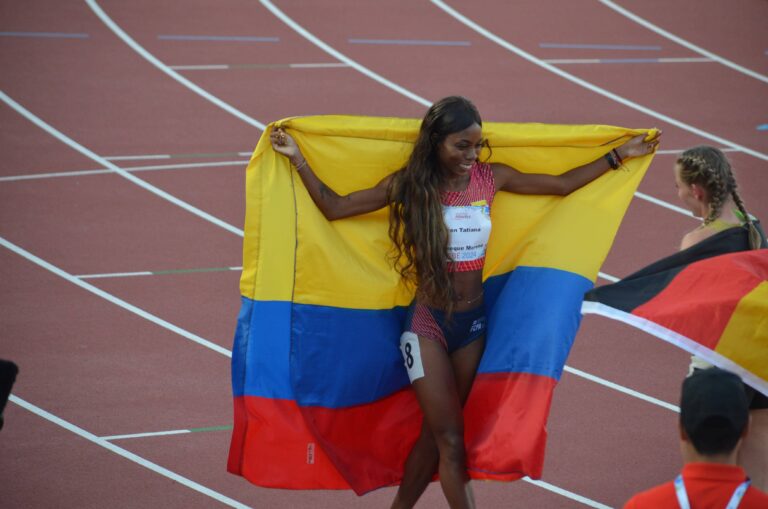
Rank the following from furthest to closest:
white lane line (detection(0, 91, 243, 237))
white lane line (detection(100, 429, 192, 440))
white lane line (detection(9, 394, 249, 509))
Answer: white lane line (detection(0, 91, 243, 237))
white lane line (detection(100, 429, 192, 440))
white lane line (detection(9, 394, 249, 509))

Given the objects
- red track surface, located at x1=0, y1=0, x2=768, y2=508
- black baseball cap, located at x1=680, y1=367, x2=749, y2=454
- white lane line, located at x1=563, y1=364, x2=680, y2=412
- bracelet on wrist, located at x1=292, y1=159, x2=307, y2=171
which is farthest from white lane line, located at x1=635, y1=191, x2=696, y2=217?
black baseball cap, located at x1=680, y1=367, x2=749, y2=454

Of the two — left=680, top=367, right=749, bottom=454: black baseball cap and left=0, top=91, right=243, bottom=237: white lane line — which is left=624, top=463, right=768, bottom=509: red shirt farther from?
left=0, top=91, right=243, bottom=237: white lane line

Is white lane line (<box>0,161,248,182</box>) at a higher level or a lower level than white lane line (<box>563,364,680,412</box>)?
higher

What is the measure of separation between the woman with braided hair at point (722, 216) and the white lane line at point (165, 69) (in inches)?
270

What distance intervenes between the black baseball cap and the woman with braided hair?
1.67 m

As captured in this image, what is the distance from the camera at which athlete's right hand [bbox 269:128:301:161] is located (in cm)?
520

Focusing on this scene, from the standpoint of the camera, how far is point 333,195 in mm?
5305

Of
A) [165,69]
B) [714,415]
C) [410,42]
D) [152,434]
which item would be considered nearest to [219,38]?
[165,69]

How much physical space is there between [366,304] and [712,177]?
5.33ft

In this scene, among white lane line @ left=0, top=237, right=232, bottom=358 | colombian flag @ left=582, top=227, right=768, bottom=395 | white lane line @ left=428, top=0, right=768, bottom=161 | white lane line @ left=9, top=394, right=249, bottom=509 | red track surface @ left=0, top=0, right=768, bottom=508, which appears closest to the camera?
colombian flag @ left=582, top=227, right=768, bottom=395

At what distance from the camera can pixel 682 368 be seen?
24.9 ft

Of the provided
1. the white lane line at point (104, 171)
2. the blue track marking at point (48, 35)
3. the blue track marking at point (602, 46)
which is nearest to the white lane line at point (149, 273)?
the white lane line at point (104, 171)

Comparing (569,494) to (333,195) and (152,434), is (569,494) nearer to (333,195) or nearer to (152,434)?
(333,195)

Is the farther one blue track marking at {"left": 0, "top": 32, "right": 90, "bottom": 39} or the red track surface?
Result: blue track marking at {"left": 0, "top": 32, "right": 90, "bottom": 39}
